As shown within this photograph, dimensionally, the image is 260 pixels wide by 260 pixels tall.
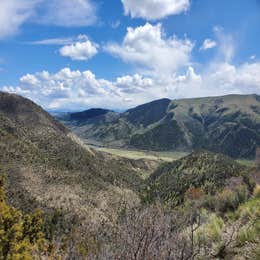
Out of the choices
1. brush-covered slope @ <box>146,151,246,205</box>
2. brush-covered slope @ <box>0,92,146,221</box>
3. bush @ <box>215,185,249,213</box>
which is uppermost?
bush @ <box>215,185,249,213</box>

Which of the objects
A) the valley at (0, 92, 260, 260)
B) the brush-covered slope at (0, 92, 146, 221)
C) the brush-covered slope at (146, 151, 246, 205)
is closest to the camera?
the valley at (0, 92, 260, 260)

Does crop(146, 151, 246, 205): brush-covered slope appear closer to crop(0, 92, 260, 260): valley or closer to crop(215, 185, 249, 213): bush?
crop(0, 92, 260, 260): valley

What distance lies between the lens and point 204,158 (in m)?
140

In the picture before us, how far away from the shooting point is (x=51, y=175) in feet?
262

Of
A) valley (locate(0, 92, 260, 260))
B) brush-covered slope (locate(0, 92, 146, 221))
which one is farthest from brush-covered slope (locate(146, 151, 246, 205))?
brush-covered slope (locate(0, 92, 146, 221))

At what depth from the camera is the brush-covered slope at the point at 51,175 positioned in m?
69.0

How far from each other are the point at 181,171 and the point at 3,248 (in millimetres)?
122862

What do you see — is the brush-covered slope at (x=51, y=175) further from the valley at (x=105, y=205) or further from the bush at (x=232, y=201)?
the bush at (x=232, y=201)

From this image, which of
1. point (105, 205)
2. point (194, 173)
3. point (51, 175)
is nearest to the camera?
point (51, 175)

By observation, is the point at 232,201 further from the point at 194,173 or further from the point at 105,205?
the point at 194,173

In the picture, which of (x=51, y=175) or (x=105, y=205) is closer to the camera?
(x=51, y=175)

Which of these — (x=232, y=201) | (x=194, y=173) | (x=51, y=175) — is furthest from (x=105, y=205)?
(x=232, y=201)

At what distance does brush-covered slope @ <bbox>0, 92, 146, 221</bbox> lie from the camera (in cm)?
6900

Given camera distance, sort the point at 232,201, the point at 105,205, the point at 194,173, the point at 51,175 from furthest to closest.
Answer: the point at 194,173
the point at 105,205
the point at 51,175
the point at 232,201
